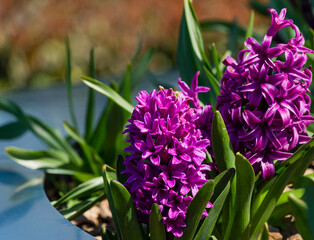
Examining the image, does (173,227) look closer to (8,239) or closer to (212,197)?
(212,197)

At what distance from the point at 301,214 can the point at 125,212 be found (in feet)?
1.20

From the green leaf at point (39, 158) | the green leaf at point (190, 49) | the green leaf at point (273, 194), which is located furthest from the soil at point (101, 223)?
the green leaf at point (190, 49)

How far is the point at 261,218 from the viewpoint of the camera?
1233 mm

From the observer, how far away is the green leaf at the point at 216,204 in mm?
1136

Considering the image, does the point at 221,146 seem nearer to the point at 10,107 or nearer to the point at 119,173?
the point at 119,173

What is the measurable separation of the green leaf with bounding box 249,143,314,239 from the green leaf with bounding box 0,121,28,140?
0.97m

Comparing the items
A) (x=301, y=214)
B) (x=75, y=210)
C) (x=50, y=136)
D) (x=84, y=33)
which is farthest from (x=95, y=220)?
(x=84, y=33)

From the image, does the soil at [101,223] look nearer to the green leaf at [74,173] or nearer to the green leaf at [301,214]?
the green leaf at [74,173]

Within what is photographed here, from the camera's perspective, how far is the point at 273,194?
3.95 ft

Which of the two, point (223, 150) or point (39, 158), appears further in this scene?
point (39, 158)

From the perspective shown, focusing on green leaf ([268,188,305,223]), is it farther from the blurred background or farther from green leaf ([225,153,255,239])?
the blurred background

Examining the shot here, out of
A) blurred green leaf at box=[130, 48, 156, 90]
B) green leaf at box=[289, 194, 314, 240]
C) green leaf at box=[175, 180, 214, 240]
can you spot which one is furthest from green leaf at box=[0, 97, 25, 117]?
green leaf at box=[289, 194, 314, 240]

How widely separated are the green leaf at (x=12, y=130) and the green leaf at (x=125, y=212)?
33.7 inches

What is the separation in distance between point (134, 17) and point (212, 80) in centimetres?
328
